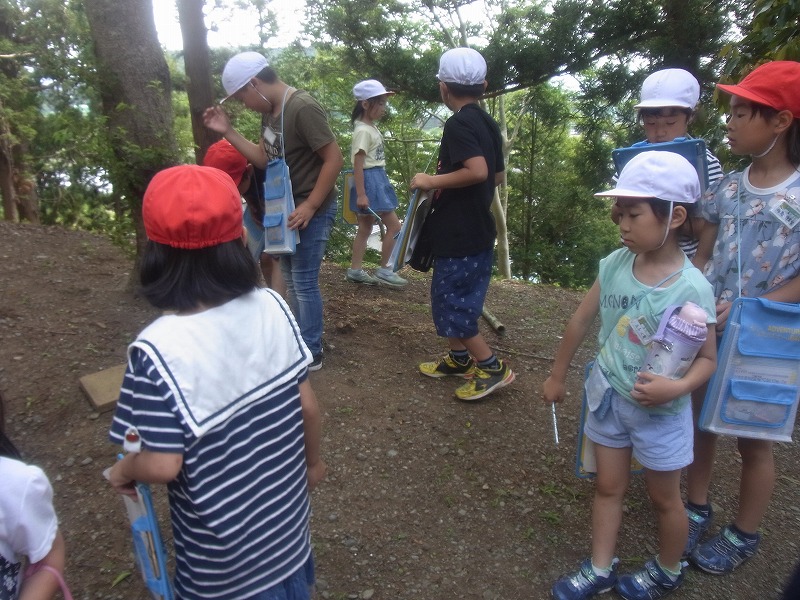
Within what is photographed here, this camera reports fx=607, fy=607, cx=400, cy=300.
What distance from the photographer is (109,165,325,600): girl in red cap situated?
3.90 feet

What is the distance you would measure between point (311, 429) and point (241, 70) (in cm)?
211

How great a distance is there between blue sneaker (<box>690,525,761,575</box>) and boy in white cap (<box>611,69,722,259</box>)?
1.11 meters

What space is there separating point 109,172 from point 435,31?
9.95 m

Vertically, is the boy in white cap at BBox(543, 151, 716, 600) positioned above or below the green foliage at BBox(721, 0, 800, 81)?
below

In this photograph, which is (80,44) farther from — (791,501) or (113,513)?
(791,501)

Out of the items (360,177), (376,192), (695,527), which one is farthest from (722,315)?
(376,192)

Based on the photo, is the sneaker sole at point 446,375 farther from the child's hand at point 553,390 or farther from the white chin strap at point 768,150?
the white chin strap at point 768,150

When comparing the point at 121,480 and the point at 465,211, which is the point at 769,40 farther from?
the point at 121,480

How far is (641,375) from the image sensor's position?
183 centimetres

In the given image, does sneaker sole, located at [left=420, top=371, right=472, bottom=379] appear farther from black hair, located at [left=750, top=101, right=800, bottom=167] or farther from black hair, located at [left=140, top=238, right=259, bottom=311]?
black hair, located at [left=140, top=238, right=259, bottom=311]

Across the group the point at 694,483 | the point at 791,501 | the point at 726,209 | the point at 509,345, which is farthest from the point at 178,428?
the point at 509,345

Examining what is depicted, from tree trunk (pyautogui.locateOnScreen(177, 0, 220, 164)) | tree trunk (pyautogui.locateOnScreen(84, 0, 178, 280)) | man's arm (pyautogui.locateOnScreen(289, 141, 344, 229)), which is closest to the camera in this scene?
man's arm (pyautogui.locateOnScreen(289, 141, 344, 229))

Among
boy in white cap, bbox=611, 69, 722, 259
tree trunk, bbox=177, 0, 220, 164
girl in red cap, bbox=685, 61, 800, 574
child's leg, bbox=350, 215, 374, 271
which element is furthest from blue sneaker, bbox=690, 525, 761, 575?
tree trunk, bbox=177, 0, 220, 164

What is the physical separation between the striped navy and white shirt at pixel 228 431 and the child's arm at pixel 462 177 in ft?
5.57
